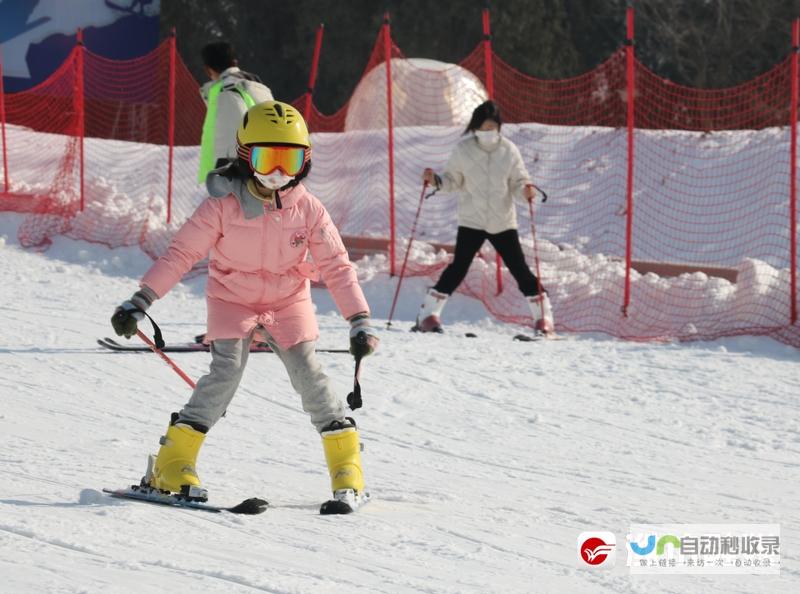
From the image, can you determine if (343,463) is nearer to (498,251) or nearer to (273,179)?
(273,179)

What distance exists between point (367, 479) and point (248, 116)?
1.66 meters

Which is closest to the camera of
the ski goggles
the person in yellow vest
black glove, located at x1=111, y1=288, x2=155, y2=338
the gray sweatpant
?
black glove, located at x1=111, y1=288, x2=155, y2=338

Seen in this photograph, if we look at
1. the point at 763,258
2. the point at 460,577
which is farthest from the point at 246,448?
the point at 763,258

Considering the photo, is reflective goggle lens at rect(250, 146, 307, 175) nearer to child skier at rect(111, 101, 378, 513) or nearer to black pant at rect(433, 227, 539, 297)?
child skier at rect(111, 101, 378, 513)

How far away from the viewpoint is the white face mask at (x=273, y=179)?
491 cm

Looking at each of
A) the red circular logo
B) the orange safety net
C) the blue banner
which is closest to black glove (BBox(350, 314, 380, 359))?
the red circular logo

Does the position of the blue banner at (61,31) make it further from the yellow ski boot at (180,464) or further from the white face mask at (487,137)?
the yellow ski boot at (180,464)

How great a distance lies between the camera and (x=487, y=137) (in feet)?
33.2

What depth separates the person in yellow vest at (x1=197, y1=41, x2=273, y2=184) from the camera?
8.77 meters

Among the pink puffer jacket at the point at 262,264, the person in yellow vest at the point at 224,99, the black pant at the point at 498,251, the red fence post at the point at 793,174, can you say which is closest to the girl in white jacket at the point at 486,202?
the black pant at the point at 498,251

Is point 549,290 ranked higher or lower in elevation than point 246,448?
higher

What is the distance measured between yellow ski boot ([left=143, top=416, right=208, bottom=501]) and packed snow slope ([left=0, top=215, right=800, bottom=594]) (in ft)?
0.41

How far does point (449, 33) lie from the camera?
24.2 meters

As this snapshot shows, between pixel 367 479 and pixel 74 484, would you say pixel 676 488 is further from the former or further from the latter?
pixel 74 484
